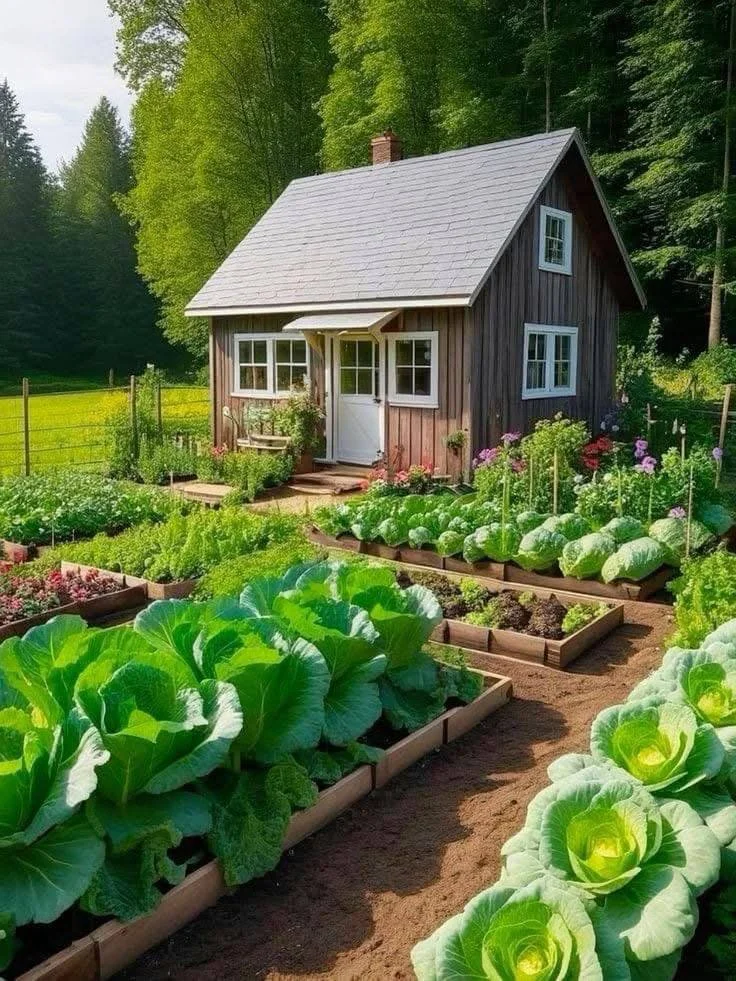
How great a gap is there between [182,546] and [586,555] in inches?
137

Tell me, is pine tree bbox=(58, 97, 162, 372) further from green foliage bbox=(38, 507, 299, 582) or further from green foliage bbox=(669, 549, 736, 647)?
green foliage bbox=(669, 549, 736, 647)

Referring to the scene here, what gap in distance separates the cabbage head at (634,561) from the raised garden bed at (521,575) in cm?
10

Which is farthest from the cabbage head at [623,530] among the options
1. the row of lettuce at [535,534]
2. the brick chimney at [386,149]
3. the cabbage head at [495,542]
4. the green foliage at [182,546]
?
the brick chimney at [386,149]

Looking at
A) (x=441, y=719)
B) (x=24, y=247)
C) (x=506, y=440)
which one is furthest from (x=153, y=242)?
(x=441, y=719)

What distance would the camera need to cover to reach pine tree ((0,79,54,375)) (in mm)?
42250

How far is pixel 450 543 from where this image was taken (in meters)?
7.75

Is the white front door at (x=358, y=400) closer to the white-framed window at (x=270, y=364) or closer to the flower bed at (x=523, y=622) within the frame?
the white-framed window at (x=270, y=364)

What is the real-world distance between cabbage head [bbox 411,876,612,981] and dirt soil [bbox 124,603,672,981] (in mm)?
547

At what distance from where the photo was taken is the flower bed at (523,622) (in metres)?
Answer: 5.84

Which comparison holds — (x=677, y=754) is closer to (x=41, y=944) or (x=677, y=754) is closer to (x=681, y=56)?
(x=41, y=944)

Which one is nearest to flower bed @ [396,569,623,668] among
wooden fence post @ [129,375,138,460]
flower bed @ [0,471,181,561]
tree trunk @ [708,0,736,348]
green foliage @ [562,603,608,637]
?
green foliage @ [562,603,608,637]

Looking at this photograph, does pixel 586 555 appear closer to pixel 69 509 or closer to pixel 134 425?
pixel 69 509

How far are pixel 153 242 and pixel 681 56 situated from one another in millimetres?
18356

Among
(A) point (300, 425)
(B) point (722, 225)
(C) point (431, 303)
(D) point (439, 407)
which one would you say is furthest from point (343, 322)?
(B) point (722, 225)
